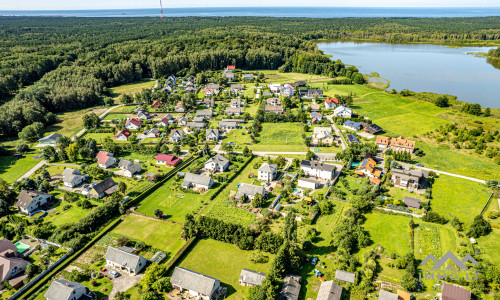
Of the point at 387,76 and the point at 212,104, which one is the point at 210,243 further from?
the point at 387,76

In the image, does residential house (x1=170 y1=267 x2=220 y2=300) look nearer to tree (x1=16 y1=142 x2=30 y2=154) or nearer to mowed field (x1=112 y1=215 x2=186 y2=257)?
mowed field (x1=112 y1=215 x2=186 y2=257)

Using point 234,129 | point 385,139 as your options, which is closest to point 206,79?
point 234,129

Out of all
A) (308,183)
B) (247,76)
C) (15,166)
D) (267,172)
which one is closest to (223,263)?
(267,172)

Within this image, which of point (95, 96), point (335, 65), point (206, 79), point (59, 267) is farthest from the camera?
point (335, 65)

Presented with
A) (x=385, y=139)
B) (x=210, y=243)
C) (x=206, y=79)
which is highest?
(x=206, y=79)

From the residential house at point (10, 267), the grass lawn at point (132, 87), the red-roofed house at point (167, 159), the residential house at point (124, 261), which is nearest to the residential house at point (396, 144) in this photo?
the red-roofed house at point (167, 159)
